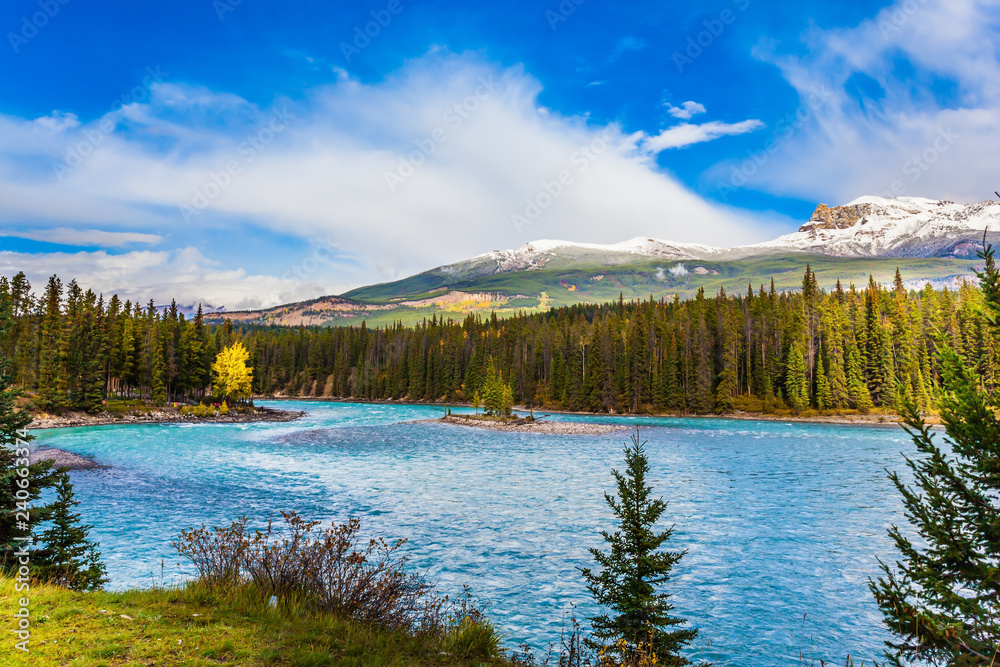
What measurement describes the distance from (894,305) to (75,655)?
106m

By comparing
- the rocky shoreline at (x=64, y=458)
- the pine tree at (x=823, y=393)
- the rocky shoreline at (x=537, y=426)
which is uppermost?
the pine tree at (x=823, y=393)

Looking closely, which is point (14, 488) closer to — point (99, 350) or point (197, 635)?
point (197, 635)

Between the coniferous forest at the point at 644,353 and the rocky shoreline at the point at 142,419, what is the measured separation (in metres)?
2.13

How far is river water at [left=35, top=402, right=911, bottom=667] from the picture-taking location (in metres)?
12.9

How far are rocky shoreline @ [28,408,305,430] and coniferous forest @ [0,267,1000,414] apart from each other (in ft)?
7.00

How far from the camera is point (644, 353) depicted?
98688 millimetres

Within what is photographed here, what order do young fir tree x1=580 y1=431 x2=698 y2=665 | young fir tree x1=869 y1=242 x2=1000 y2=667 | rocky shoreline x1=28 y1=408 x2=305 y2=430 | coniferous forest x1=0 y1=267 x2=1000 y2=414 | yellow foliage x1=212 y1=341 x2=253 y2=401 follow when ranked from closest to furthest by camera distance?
young fir tree x1=869 y1=242 x2=1000 y2=667, young fir tree x1=580 y1=431 x2=698 y2=665, rocky shoreline x1=28 y1=408 x2=305 y2=430, coniferous forest x1=0 y1=267 x2=1000 y2=414, yellow foliage x1=212 y1=341 x2=253 y2=401

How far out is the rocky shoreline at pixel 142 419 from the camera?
57.0 m

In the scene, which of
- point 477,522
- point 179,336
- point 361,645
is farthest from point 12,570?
point 179,336

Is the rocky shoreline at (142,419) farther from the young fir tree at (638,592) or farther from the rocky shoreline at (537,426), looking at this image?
the young fir tree at (638,592)

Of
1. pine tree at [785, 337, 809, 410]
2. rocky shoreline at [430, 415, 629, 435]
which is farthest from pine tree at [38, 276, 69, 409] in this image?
pine tree at [785, 337, 809, 410]

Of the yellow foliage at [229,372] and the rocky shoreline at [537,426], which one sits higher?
the yellow foliage at [229,372]

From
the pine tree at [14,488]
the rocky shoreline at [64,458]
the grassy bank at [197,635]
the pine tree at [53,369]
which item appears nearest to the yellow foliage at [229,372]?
the pine tree at [53,369]

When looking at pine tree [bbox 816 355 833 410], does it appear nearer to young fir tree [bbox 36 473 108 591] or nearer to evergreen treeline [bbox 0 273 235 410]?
young fir tree [bbox 36 473 108 591]
